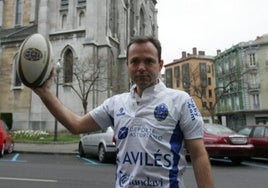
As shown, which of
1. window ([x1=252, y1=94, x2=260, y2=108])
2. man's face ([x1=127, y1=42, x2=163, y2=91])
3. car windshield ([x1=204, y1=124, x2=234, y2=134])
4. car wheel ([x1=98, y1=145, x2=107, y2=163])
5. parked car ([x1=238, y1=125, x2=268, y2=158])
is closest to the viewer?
man's face ([x1=127, y1=42, x2=163, y2=91])

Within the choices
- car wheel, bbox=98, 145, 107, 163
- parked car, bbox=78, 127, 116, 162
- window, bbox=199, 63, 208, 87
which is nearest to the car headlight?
parked car, bbox=78, 127, 116, 162

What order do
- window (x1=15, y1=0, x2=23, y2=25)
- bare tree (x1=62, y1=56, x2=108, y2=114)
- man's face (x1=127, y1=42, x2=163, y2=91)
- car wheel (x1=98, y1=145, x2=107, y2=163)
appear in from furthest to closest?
1. window (x1=15, y1=0, x2=23, y2=25)
2. bare tree (x1=62, y1=56, x2=108, y2=114)
3. car wheel (x1=98, y1=145, x2=107, y2=163)
4. man's face (x1=127, y1=42, x2=163, y2=91)

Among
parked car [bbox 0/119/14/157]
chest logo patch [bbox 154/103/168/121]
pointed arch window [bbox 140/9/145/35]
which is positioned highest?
pointed arch window [bbox 140/9/145/35]

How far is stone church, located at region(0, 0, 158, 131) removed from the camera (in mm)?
32312

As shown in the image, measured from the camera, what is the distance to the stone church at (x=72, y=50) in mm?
32312

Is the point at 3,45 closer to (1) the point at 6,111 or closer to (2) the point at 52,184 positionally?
(1) the point at 6,111

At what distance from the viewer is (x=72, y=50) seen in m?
33.9

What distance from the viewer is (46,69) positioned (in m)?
2.30

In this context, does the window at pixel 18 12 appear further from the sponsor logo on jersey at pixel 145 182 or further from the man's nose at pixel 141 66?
the sponsor logo on jersey at pixel 145 182

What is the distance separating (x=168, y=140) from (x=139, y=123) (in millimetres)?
202

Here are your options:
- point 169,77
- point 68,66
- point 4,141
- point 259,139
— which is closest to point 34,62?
point 259,139

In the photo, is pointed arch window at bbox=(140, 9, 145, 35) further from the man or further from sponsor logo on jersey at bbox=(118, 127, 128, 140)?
sponsor logo on jersey at bbox=(118, 127, 128, 140)

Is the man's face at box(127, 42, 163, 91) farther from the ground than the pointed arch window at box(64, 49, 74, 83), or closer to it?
closer to it

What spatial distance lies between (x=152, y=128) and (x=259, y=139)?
1288 cm
